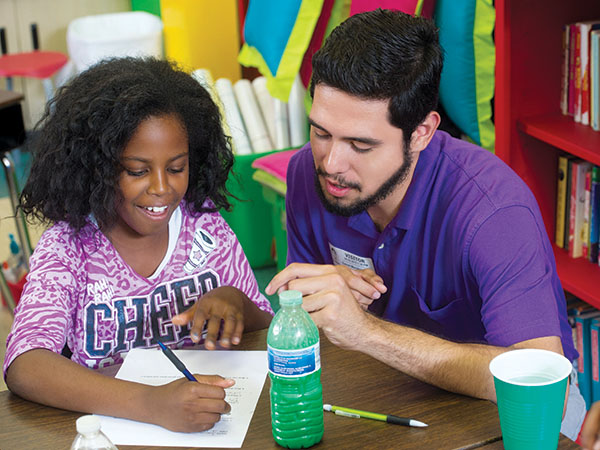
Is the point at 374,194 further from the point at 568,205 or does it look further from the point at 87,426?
the point at 568,205

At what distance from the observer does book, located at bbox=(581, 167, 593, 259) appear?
7.82 feet

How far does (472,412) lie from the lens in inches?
50.7

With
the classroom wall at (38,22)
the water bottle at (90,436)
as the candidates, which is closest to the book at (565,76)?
the water bottle at (90,436)

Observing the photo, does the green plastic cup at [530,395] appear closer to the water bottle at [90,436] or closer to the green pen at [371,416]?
the green pen at [371,416]

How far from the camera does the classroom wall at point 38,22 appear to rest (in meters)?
5.18

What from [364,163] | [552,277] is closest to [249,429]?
[364,163]

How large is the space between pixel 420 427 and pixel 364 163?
0.57m

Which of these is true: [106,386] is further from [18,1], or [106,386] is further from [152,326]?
[18,1]

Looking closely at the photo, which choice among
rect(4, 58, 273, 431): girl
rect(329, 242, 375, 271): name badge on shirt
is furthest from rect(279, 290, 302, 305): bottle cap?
rect(329, 242, 375, 271): name badge on shirt

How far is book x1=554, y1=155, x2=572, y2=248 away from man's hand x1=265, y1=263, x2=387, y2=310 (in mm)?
1120

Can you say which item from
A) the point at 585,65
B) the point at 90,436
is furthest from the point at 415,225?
the point at 585,65

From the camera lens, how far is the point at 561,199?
97.8 inches

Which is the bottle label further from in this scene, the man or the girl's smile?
the girl's smile

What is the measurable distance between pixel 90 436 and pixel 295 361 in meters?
0.30
